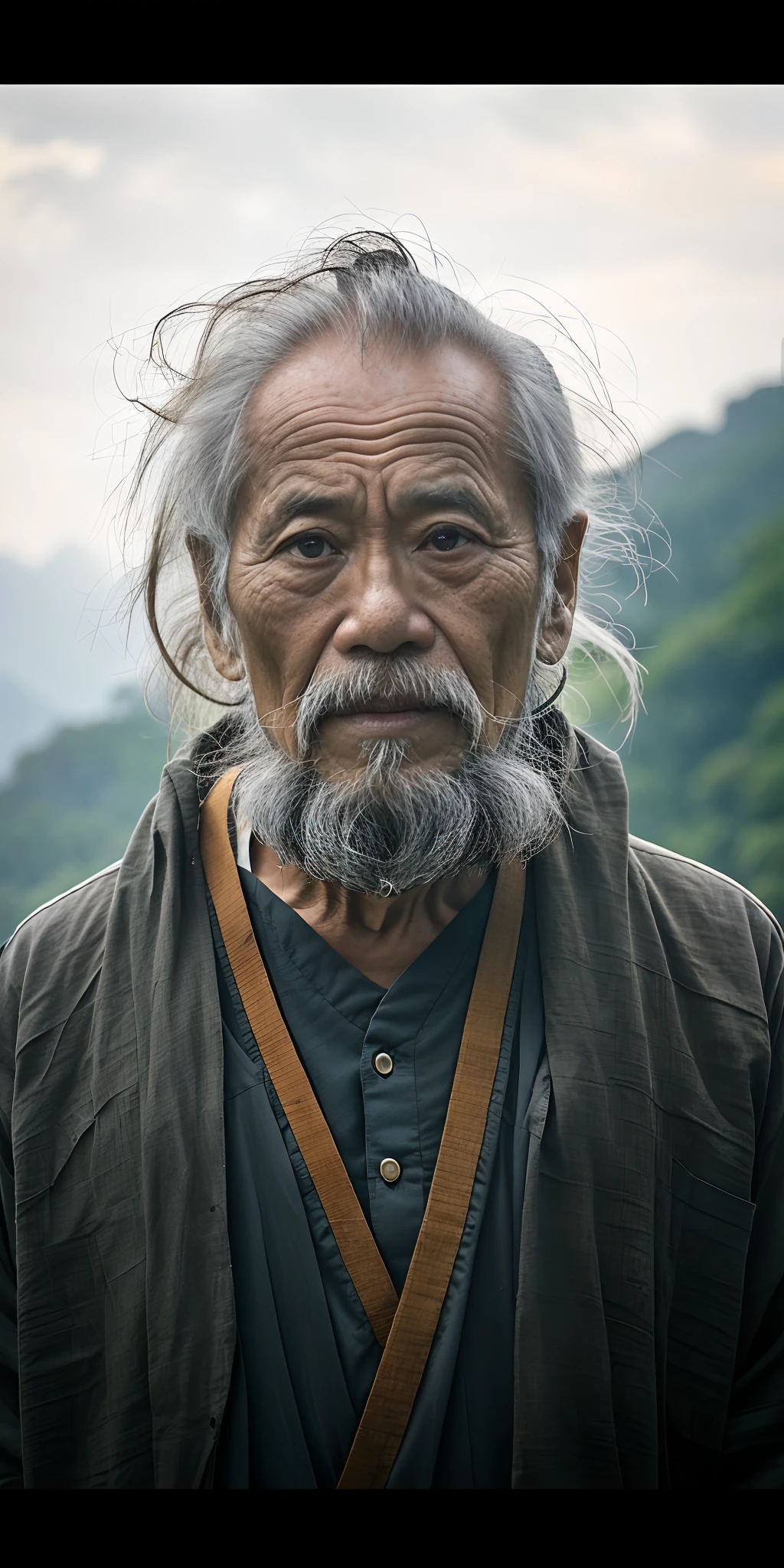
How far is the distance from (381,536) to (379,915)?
579 mm

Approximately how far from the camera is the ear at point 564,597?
5.80ft

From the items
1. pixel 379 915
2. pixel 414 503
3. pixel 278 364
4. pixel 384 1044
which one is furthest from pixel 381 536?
pixel 384 1044

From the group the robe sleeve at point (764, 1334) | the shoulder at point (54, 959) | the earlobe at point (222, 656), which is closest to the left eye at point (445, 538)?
the earlobe at point (222, 656)

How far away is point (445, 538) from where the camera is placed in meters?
1.57

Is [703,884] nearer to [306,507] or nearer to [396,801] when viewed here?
[396,801]

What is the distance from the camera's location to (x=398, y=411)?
1.57 metres

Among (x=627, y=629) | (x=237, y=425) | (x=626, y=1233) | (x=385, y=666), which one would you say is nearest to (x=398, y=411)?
(x=237, y=425)

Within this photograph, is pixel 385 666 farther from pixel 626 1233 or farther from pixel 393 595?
pixel 626 1233

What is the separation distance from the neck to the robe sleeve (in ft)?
→ 1.76

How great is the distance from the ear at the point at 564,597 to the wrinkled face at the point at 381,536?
0.40 ft

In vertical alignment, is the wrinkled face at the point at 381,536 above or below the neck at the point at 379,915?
above

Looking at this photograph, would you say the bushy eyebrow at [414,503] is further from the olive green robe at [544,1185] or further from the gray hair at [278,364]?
the olive green robe at [544,1185]

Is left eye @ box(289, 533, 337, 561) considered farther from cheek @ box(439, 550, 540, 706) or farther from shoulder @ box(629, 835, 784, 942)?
shoulder @ box(629, 835, 784, 942)

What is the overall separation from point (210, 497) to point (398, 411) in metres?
0.33
